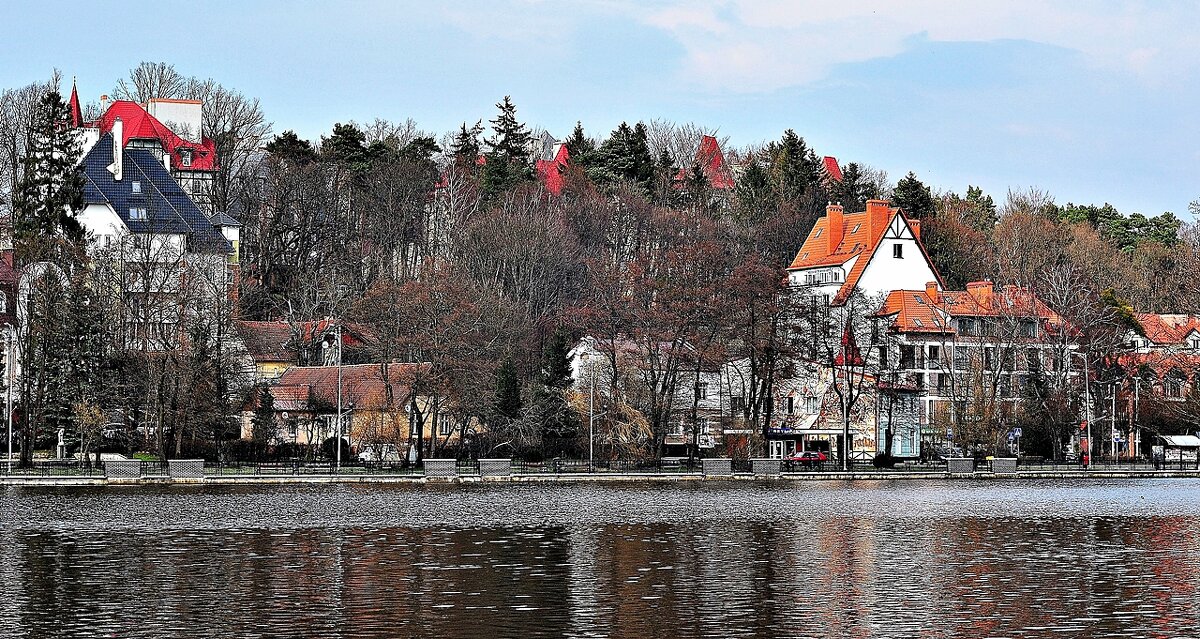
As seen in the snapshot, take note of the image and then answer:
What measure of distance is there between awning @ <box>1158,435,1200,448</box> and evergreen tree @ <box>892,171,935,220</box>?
34.1 m

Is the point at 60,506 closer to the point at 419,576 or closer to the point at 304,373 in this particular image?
the point at 419,576

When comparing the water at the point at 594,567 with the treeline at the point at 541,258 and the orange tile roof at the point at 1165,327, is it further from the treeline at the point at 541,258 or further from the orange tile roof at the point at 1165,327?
the orange tile roof at the point at 1165,327

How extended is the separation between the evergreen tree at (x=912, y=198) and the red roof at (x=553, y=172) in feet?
90.1

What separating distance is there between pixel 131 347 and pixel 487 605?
63.8m

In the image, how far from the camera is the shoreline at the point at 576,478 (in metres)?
69.8

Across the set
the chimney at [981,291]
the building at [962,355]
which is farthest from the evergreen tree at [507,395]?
the chimney at [981,291]

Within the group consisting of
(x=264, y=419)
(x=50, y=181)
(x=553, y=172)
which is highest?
(x=553, y=172)

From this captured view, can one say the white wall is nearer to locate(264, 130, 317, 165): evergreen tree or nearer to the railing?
locate(264, 130, 317, 165): evergreen tree

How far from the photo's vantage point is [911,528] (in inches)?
1763

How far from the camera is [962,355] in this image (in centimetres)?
10912

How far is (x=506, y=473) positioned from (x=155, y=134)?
202ft

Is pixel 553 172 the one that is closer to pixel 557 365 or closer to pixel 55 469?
pixel 557 365

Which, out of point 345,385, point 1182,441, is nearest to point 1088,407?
point 1182,441

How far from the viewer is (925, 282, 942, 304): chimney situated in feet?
371
